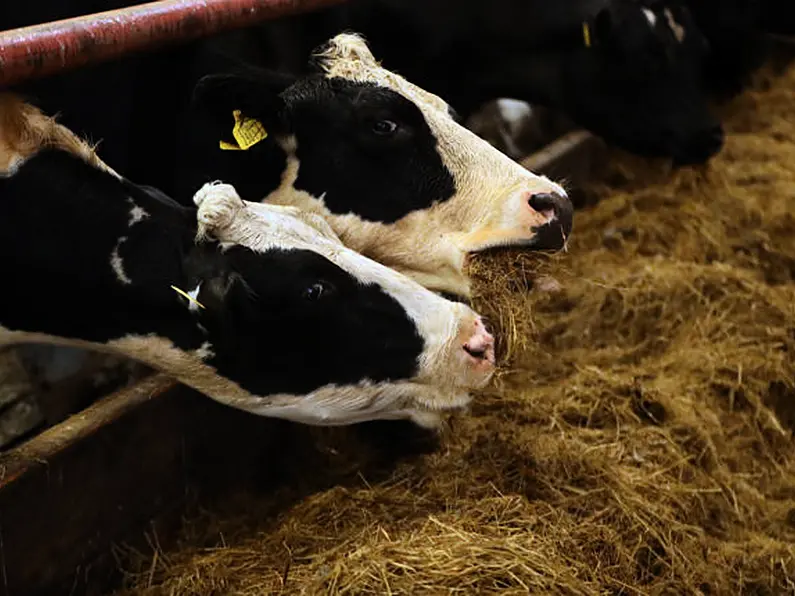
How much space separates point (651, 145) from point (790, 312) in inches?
54.2

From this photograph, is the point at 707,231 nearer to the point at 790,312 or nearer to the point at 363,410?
the point at 790,312

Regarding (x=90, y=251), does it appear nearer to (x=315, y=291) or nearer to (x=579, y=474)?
(x=315, y=291)

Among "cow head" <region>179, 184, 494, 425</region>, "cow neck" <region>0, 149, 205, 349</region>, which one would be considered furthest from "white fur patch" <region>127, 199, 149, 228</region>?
"cow head" <region>179, 184, 494, 425</region>

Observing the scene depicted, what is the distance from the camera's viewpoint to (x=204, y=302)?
88.4 inches

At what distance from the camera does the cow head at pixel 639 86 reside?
4754 mm

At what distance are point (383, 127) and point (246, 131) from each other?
1.40 feet

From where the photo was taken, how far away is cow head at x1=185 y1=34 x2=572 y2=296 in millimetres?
2973

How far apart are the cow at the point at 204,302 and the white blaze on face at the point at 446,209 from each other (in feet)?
1.60

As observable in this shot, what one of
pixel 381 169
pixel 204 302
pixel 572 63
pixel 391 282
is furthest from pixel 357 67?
pixel 572 63

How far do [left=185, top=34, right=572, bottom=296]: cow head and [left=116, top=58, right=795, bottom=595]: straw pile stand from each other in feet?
0.67

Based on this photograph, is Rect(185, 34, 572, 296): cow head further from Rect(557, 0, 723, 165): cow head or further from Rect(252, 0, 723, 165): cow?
Rect(557, 0, 723, 165): cow head

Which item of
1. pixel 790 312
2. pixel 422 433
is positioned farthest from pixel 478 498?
pixel 790 312

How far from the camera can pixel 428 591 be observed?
7.29ft

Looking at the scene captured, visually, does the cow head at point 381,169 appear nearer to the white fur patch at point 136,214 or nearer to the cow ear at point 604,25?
the white fur patch at point 136,214
